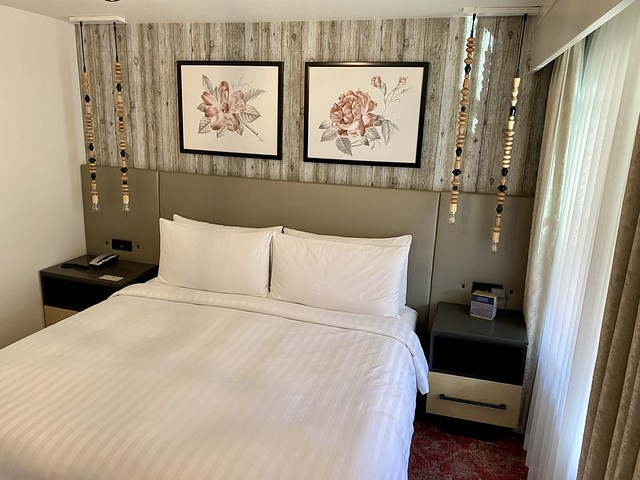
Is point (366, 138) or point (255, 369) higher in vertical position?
point (366, 138)

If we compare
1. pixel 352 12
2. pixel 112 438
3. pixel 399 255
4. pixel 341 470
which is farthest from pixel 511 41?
pixel 112 438

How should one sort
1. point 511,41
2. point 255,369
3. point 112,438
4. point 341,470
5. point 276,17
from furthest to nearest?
point 276,17
point 511,41
point 255,369
point 112,438
point 341,470

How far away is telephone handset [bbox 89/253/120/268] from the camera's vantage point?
329cm

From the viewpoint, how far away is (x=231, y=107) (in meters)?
3.09

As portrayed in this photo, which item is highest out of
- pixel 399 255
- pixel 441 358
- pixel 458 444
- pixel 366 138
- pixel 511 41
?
pixel 511 41

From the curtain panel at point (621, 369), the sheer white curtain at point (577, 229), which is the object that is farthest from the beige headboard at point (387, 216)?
the curtain panel at point (621, 369)

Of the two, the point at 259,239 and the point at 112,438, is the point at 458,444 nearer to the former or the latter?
the point at 259,239

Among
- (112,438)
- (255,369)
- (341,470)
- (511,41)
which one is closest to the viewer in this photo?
(341,470)

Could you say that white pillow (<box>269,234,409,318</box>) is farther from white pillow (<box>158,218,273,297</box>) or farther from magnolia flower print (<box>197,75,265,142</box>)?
magnolia flower print (<box>197,75,265,142</box>)

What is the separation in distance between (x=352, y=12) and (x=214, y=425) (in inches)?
84.9

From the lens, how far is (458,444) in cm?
259

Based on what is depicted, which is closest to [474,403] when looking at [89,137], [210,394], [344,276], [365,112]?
[344,276]

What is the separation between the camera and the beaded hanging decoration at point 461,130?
8.36 ft

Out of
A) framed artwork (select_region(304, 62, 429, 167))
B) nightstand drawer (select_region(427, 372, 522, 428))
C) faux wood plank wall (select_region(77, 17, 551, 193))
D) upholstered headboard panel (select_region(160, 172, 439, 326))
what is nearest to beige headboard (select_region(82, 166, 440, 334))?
upholstered headboard panel (select_region(160, 172, 439, 326))
